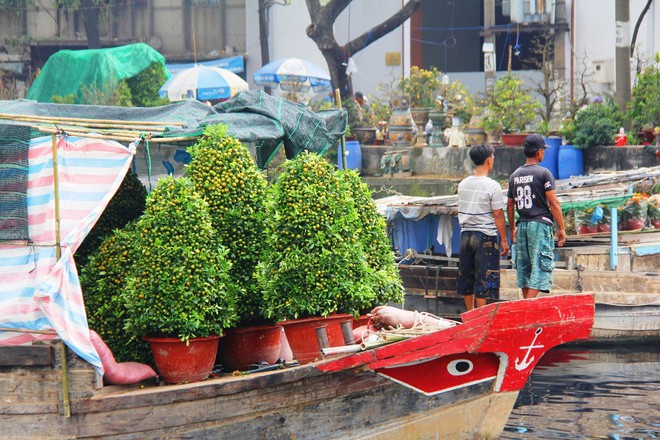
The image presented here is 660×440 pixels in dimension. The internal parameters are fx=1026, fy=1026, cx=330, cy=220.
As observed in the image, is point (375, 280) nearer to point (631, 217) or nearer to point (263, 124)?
point (263, 124)

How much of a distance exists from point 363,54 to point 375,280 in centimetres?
1762

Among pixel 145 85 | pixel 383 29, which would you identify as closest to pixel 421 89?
pixel 383 29

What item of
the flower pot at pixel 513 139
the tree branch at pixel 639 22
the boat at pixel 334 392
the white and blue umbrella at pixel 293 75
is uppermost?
the tree branch at pixel 639 22

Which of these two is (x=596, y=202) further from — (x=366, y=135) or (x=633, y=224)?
(x=366, y=135)

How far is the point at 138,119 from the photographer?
6.77 metres

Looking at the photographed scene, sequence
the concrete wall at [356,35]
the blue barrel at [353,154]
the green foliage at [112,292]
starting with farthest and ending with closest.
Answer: the concrete wall at [356,35] → the blue barrel at [353,154] → the green foliage at [112,292]

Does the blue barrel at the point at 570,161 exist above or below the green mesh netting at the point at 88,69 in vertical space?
below

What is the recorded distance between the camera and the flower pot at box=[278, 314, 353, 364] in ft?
18.6

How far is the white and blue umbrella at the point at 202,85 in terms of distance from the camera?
1886cm

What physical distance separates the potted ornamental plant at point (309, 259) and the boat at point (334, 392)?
0.82 feet

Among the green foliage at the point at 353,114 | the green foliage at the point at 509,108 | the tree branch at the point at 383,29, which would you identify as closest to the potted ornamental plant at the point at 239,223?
the green foliage at the point at 509,108

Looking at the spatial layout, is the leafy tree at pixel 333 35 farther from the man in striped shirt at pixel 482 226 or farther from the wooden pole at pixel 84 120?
the wooden pole at pixel 84 120

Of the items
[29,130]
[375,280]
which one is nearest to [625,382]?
[375,280]

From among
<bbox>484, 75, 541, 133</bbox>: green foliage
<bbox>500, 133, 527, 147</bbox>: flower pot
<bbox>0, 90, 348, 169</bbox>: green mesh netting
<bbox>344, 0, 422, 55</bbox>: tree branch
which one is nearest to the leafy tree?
<bbox>344, 0, 422, 55</bbox>: tree branch
